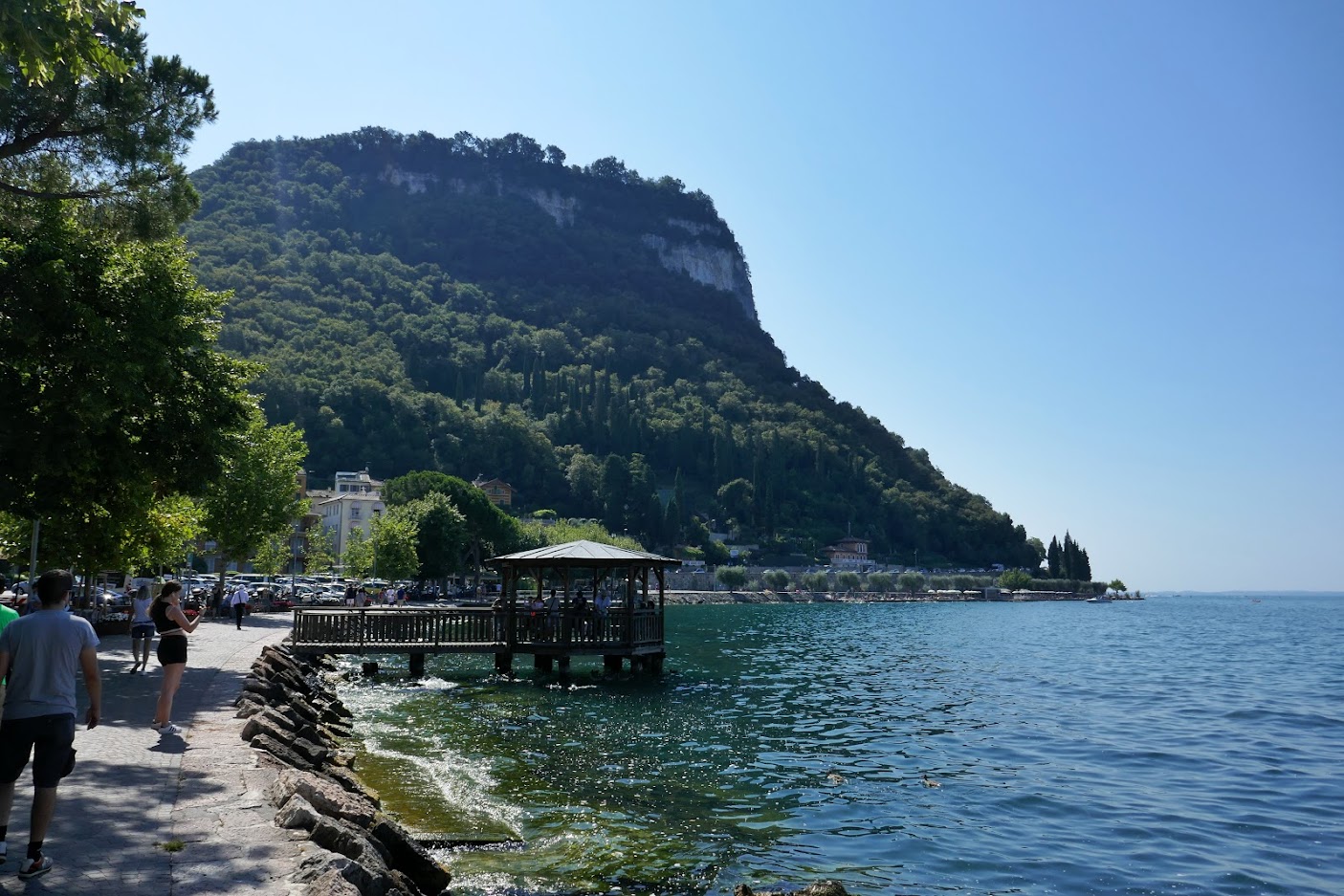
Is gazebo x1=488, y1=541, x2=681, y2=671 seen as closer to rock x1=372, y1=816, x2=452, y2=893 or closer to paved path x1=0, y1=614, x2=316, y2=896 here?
paved path x1=0, y1=614, x2=316, y2=896

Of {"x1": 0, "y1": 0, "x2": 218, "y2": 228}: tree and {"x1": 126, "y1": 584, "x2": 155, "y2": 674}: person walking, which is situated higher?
{"x1": 0, "y1": 0, "x2": 218, "y2": 228}: tree

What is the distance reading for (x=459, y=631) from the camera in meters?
30.5

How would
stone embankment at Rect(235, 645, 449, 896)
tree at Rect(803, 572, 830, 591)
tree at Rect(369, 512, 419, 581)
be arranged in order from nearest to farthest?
stone embankment at Rect(235, 645, 449, 896) → tree at Rect(369, 512, 419, 581) → tree at Rect(803, 572, 830, 591)

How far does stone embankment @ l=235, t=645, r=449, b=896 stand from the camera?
7.45 m

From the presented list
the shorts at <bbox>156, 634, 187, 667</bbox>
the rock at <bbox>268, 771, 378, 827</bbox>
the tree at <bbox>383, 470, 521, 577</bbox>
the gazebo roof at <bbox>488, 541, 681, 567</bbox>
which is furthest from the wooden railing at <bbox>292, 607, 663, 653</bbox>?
the tree at <bbox>383, 470, 521, 577</bbox>

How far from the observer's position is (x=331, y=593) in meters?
70.2

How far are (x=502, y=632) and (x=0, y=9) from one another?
81.2ft

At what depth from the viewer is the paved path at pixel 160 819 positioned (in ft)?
23.1

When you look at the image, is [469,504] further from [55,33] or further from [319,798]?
[55,33]

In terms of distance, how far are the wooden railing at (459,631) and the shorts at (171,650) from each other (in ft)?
55.1

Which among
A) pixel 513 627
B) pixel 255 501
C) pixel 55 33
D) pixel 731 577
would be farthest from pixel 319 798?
pixel 731 577

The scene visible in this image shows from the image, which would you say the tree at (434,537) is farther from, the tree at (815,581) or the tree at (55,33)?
the tree at (815,581)

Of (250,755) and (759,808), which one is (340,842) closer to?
(250,755)

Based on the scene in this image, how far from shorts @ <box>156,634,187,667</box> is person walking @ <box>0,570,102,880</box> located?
5.85 meters
